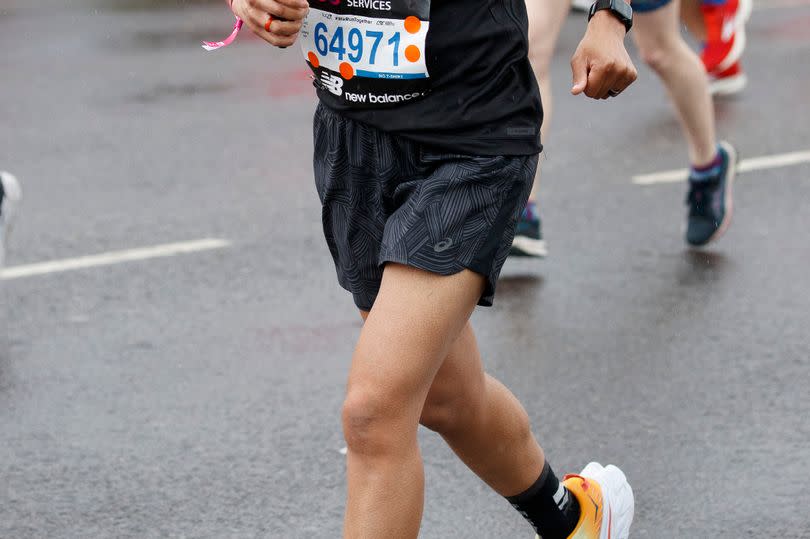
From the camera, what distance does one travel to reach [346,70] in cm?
270

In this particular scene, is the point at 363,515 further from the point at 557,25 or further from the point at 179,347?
the point at 557,25

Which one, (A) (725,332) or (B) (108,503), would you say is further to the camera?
(A) (725,332)

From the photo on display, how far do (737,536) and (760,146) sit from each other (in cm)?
409

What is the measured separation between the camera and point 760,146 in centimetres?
714

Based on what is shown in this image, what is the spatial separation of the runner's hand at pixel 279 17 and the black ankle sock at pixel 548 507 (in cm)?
108

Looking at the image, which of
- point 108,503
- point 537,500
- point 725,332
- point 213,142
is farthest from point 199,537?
point 213,142

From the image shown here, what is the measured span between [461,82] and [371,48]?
6.8 inches

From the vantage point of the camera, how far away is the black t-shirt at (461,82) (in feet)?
8.68

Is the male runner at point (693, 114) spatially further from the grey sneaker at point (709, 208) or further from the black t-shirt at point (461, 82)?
the black t-shirt at point (461, 82)

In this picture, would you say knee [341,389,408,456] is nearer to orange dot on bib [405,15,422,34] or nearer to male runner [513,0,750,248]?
orange dot on bib [405,15,422,34]

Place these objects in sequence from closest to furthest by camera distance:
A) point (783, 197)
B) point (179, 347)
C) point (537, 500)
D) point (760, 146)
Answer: point (537, 500) < point (179, 347) < point (783, 197) < point (760, 146)

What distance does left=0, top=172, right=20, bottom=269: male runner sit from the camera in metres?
5.05

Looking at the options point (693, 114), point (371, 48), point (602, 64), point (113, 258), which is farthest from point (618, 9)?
point (113, 258)

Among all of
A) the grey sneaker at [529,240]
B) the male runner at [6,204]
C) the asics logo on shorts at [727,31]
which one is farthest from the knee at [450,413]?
the asics logo on shorts at [727,31]
